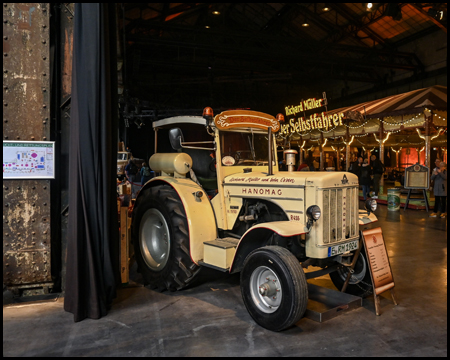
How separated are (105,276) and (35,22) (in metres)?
2.93

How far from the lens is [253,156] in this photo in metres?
4.89

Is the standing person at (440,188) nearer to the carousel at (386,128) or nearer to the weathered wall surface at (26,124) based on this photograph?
the carousel at (386,128)

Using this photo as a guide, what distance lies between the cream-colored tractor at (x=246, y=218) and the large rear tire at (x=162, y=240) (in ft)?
0.04

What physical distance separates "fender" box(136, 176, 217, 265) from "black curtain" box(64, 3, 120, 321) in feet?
3.02

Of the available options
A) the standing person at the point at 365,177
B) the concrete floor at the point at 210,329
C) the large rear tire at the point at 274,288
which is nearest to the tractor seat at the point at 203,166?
the concrete floor at the point at 210,329

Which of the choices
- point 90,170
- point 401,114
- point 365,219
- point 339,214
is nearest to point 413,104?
point 401,114

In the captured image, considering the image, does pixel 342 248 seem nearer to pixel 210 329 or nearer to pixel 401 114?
pixel 210 329

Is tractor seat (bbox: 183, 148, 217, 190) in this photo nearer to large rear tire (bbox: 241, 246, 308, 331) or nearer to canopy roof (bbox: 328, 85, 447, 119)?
large rear tire (bbox: 241, 246, 308, 331)

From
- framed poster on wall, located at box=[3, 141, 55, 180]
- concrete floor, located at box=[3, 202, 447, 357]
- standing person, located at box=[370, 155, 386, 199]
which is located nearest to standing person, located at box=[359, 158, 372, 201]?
standing person, located at box=[370, 155, 386, 199]

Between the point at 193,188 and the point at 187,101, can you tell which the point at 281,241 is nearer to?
the point at 193,188

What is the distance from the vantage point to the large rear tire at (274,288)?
323cm

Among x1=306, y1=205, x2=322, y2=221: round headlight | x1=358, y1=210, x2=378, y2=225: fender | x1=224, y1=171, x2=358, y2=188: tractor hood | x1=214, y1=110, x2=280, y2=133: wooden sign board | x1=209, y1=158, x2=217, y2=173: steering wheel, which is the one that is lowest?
x1=358, y1=210, x2=378, y2=225: fender

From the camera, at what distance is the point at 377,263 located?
3.99 m

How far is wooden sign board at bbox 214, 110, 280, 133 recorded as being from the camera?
14.5ft
